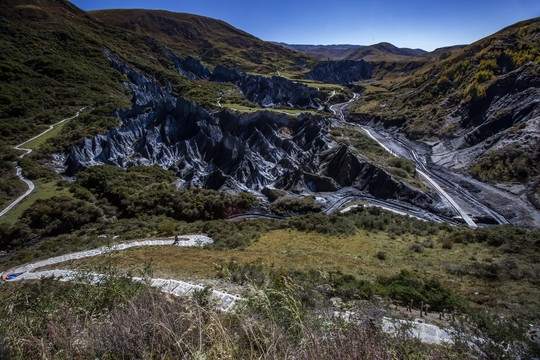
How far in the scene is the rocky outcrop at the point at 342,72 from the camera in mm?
146500

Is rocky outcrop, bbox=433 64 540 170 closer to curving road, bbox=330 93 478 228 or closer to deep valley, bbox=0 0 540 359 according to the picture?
deep valley, bbox=0 0 540 359

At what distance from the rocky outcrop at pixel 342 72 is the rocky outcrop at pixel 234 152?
99.9 m

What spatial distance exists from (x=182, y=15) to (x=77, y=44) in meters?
134

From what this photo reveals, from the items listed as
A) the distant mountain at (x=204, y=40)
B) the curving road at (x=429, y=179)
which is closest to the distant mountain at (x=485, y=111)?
the curving road at (x=429, y=179)

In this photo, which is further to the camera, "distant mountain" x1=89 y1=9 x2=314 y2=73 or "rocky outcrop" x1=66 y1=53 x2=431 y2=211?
"distant mountain" x1=89 y1=9 x2=314 y2=73

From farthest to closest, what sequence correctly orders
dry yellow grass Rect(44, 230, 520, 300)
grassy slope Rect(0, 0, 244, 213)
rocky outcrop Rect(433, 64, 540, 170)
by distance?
grassy slope Rect(0, 0, 244, 213) → rocky outcrop Rect(433, 64, 540, 170) → dry yellow grass Rect(44, 230, 520, 300)

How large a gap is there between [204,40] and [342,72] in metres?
99.0

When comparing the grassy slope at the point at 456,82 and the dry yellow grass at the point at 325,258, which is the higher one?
the grassy slope at the point at 456,82

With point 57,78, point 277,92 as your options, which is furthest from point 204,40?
point 57,78

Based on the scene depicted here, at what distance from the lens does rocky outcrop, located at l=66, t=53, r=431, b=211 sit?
38.7m

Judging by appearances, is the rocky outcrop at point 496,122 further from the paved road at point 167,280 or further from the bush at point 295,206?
the paved road at point 167,280

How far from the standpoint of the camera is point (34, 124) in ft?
163

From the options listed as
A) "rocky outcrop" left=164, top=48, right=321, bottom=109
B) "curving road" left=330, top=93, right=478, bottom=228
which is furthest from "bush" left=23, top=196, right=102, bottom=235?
"rocky outcrop" left=164, top=48, right=321, bottom=109

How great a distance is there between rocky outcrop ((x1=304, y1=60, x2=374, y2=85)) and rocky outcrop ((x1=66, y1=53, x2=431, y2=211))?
99919mm
